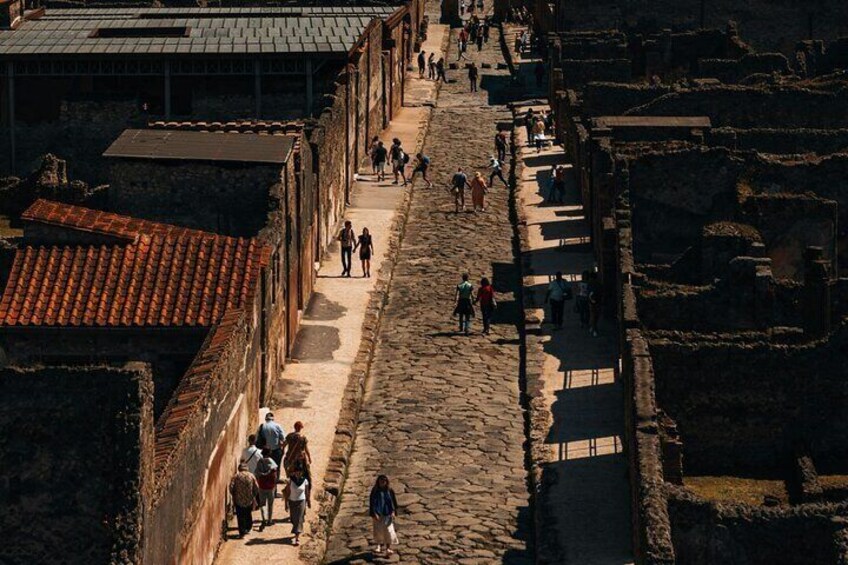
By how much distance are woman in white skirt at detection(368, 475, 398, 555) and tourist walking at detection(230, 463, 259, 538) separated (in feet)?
5.72

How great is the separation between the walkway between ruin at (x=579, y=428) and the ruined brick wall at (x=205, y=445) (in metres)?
4.78

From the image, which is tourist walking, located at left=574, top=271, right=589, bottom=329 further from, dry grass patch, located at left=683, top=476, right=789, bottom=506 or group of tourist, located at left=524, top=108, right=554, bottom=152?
group of tourist, located at left=524, top=108, right=554, bottom=152

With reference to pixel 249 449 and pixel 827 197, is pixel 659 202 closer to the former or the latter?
pixel 827 197

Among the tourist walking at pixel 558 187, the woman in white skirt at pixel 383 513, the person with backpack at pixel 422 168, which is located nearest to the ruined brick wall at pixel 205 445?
the woman in white skirt at pixel 383 513

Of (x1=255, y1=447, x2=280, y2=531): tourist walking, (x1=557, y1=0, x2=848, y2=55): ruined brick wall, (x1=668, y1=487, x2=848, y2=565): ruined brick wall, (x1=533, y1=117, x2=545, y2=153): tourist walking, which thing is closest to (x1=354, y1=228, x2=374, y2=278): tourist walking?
(x1=255, y1=447, x2=280, y2=531): tourist walking

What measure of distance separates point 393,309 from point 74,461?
23.1m

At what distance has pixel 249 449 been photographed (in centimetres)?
3712

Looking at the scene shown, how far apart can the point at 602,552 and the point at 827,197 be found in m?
20.7

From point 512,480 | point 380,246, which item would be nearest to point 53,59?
point 380,246

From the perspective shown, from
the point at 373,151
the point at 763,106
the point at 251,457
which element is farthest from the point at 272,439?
the point at 763,106

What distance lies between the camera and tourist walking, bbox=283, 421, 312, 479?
3644 centimetres

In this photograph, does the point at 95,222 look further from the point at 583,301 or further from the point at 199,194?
the point at 583,301

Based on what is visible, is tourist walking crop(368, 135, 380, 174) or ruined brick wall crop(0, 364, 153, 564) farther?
tourist walking crop(368, 135, 380, 174)

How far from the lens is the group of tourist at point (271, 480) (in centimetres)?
3547
